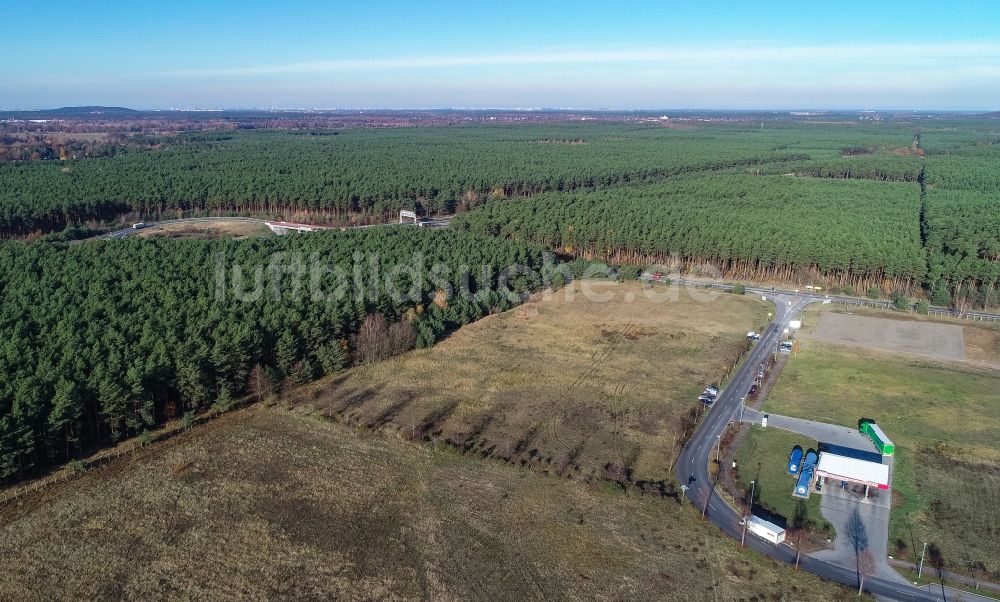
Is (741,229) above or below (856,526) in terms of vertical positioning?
above

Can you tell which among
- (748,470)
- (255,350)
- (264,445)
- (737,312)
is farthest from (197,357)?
(737,312)

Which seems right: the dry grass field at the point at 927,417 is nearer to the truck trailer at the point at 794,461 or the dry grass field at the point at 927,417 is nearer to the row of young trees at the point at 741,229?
the truck trailer at the point at 794,461

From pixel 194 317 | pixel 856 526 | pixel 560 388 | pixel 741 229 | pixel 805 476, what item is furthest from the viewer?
pixel 741 229

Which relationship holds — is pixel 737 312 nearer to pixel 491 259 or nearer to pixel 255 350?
pixel 491 259

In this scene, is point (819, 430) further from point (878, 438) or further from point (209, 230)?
point (209, 230)

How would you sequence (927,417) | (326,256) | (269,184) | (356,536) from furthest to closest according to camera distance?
1. (269,184)
2. (326,256)
3. (927,417)
4. (356,536)

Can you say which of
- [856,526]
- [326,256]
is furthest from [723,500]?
[326,256]
